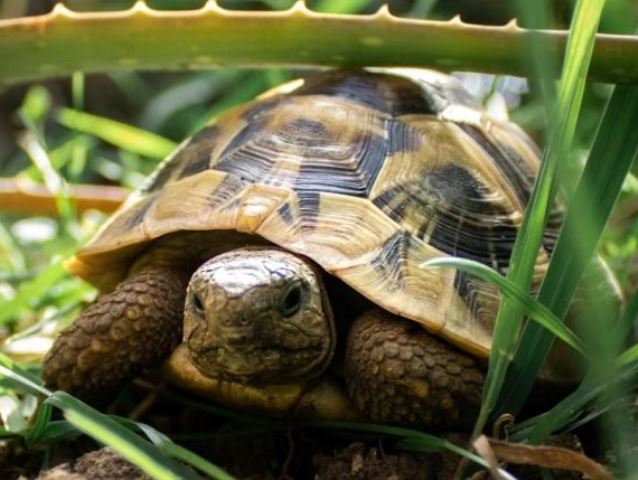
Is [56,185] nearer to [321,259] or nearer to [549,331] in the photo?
[321,259]

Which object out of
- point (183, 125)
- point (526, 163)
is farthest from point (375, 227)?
point (183, 125)

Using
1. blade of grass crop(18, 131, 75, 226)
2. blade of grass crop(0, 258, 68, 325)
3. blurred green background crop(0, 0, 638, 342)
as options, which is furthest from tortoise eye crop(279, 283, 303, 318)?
blade of grass crop(18, 131, 75, 226)

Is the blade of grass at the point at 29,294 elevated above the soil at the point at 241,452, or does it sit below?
below

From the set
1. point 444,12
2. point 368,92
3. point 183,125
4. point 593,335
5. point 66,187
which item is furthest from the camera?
point 444,12

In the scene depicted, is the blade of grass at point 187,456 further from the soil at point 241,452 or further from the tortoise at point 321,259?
the tortoise at point 321,259

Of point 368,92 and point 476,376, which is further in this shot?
point 368,92

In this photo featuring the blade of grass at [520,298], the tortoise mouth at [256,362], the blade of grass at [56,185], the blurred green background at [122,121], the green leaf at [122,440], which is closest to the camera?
the green leaf at [122,440]

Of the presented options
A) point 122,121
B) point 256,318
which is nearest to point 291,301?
point 256,318

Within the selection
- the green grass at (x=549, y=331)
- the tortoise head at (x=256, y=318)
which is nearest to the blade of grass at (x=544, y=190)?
the green grass at (x=549, y=331)

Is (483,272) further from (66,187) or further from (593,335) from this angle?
(66,187)
